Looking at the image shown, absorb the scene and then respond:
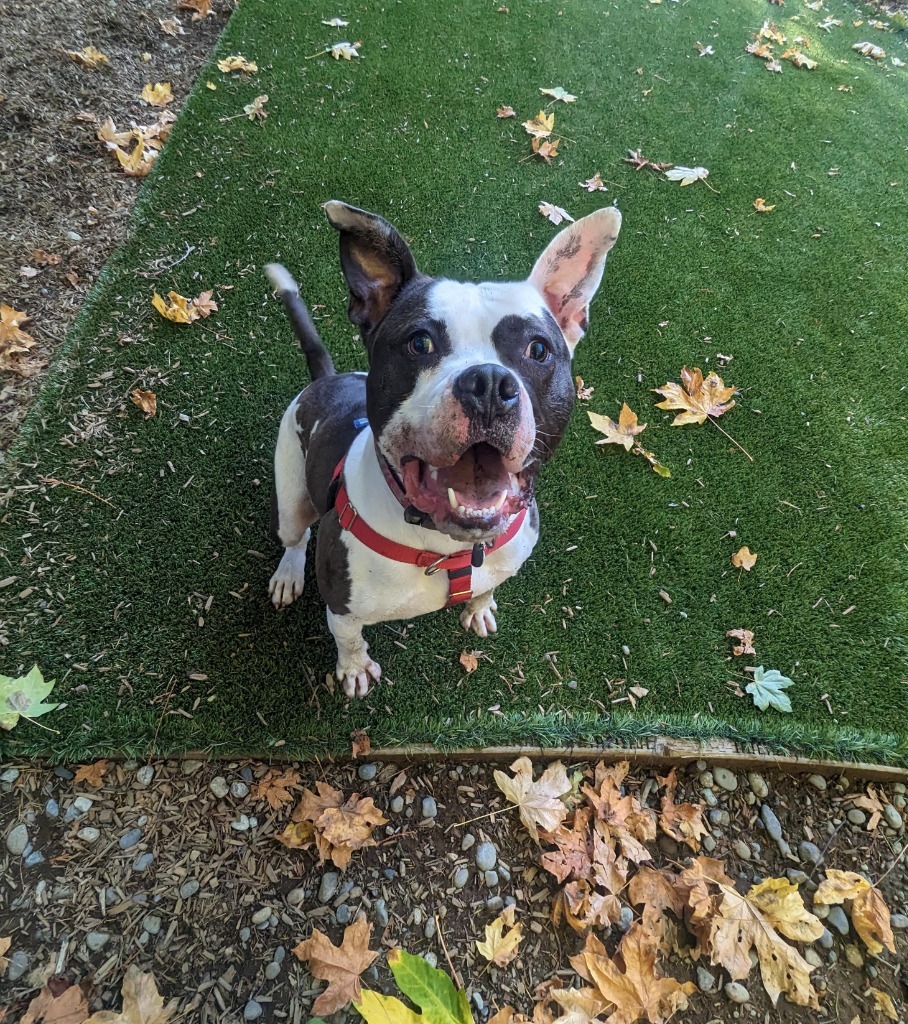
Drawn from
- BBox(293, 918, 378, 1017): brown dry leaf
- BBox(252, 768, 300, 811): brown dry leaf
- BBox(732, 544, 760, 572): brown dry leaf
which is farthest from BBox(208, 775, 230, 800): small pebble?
BBox(732, 544, 760, 572): brown dry leaf

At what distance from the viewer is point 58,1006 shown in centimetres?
218

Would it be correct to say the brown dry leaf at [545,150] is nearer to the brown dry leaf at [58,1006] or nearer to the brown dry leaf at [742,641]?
the brown dry leaf at [742,641]

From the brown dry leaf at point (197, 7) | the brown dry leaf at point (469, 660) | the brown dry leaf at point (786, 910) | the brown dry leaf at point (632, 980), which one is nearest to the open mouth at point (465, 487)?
the brown dry leaf at point (469, 660)

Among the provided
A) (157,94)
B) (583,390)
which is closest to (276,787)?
(583,390)

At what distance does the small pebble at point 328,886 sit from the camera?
247 cm

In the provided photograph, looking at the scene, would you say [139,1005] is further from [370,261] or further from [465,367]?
[370,261]

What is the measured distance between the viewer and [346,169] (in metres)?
5.05

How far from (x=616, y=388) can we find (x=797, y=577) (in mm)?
1585

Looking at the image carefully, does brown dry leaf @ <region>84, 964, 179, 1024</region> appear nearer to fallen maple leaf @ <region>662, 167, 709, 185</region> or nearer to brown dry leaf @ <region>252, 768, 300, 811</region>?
brown dry leaf @ <region>252, 768, 300, 811</region>

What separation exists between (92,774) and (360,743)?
1145mm

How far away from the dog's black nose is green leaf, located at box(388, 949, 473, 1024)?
174 cm

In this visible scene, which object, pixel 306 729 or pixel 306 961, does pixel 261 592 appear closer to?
pixel 306 729

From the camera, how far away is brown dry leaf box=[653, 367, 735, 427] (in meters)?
4.05

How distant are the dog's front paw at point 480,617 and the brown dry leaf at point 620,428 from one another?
1367mm
